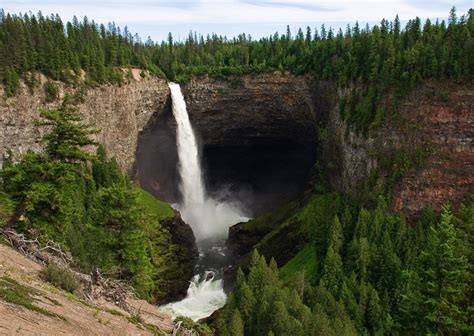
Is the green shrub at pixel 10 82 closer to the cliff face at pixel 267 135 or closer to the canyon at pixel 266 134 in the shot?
the cliff face at pixel 267 135

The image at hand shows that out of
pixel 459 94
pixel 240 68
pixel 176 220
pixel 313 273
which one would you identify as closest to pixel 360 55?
pixel 459 94

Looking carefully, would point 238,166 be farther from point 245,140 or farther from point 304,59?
point 304,59

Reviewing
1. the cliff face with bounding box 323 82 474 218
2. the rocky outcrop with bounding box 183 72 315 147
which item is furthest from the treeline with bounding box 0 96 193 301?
the rocky outcrop with bounding box 183 72 315 147

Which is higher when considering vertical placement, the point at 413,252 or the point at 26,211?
the point at 26,211

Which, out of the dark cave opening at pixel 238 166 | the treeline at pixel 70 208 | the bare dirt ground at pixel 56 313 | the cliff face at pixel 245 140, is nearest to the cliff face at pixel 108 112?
the dark cave opening at pixel 238 166

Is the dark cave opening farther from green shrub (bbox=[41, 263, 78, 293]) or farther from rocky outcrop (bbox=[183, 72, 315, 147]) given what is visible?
green shrub (bbox=[41, 263, 78, 293])

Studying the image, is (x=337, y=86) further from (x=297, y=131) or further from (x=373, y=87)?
(x=297, y=131)
